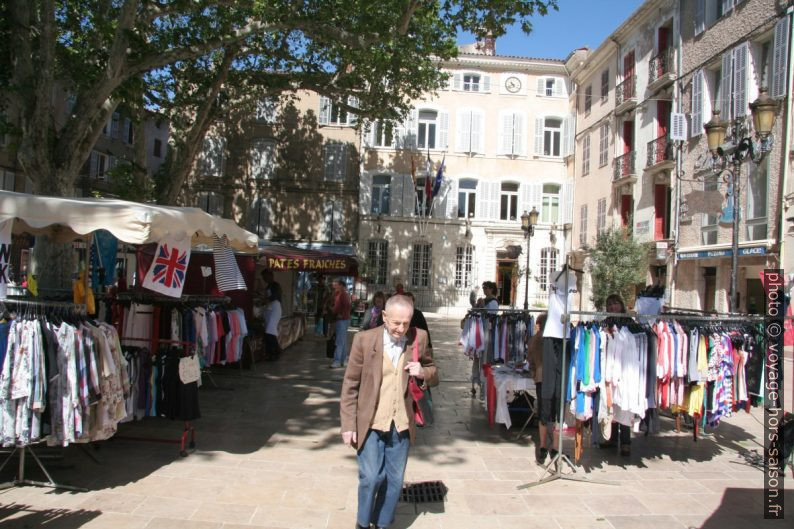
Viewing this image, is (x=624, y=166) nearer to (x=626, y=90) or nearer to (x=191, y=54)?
(x=626, y=90)

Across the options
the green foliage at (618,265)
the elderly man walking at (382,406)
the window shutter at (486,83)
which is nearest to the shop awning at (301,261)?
the elderly man walking at (382,406)

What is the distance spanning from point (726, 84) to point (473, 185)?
12828 millimetres

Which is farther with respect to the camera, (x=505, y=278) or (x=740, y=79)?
(x=505, y=278)

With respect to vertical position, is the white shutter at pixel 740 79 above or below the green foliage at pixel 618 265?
above

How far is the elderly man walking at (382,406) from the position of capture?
354 cm

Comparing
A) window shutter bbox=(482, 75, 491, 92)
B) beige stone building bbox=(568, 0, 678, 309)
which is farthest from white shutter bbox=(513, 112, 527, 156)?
beige stone building bbox=(568, 0, 678, 309)

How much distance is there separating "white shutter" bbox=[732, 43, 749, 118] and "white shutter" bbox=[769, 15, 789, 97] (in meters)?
1.20

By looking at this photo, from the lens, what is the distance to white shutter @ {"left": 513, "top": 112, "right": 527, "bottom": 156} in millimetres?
27500

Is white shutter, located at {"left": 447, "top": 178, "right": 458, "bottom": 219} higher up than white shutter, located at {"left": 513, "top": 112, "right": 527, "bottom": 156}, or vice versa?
white shutter, located at {"left": 513, "top": 112, "right": 527, "bottom": 156}

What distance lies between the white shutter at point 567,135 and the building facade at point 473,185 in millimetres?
55

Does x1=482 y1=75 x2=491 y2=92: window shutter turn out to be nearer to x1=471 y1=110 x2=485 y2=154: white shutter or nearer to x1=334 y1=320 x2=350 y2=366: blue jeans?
x1=471 y1=110 x2=485 y2=154: white shutter

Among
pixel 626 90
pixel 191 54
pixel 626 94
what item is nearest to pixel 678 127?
pixel 626 94

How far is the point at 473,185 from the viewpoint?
2758 centimetres

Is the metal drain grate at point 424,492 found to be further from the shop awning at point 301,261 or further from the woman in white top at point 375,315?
the shop awning at point 301,261
